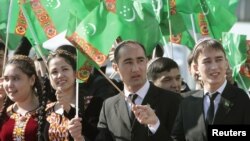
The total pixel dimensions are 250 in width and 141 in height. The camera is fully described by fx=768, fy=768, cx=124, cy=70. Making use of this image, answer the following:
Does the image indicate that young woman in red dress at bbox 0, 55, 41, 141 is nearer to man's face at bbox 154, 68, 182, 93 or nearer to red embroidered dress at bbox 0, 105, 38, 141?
red embroidered dress at bbox 0, 105, 38, 141

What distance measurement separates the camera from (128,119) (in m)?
5.55

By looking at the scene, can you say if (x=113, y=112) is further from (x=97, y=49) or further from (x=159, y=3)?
(x=159, y=3)

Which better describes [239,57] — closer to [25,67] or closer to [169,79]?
[169,79]

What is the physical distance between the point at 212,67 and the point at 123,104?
0.75 metres

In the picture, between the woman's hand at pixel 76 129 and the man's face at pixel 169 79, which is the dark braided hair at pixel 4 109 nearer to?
the woman's hand at pixel 76 129

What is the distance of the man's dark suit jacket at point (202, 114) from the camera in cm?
522

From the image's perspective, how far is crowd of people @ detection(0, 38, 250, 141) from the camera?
5.29 metres

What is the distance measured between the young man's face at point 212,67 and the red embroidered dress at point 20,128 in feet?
4.72

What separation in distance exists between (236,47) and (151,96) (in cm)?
190

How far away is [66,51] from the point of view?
237 inches

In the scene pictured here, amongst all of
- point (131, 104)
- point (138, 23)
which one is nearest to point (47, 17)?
point (138, 23)

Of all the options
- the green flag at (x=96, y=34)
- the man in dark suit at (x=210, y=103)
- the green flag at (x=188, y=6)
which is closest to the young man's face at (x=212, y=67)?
the man in dark suit at (x=210, y=103)

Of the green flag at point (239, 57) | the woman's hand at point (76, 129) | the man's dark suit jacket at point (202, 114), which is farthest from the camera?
the green flag at point (239, 57)

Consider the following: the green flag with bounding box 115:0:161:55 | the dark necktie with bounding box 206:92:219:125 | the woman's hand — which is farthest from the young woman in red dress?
the dark necktie with bounding box 206:92:219:125
